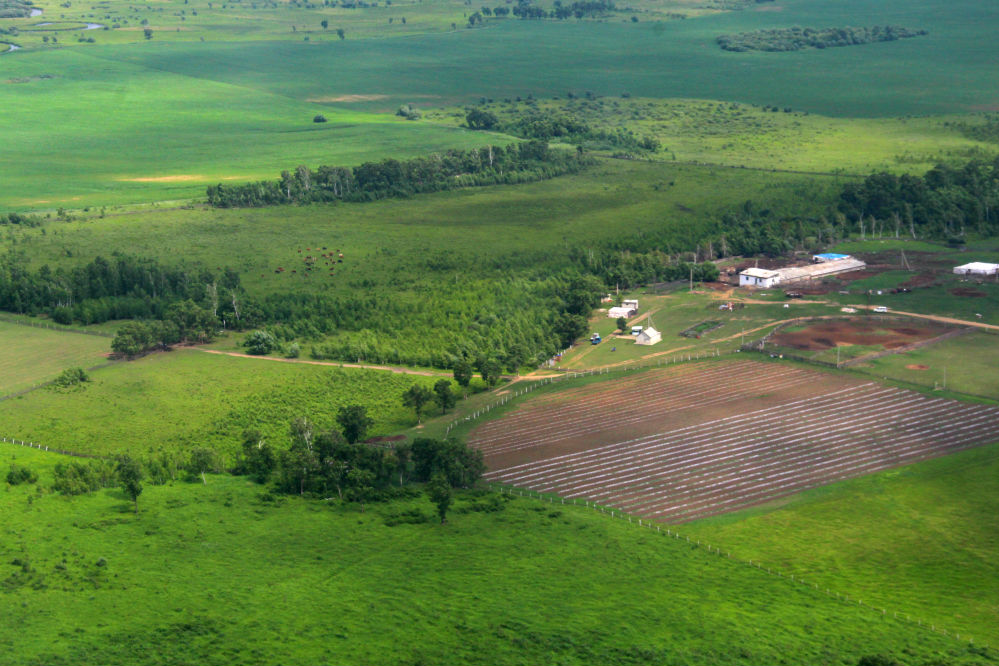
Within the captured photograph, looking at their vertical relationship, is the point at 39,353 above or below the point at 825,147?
below

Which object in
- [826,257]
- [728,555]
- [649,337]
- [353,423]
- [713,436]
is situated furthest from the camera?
[826,257]

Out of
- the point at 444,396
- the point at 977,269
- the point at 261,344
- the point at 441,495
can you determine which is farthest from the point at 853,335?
the point at 261,344

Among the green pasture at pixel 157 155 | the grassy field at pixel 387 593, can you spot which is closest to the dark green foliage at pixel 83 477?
the grassy field at pixel 387 593

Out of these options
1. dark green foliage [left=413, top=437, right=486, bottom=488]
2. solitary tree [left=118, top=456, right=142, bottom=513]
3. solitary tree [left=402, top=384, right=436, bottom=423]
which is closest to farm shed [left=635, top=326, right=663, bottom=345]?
solitary tree [left=402, top=384, right=436, bottom=423]

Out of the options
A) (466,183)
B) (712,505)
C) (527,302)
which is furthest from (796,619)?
(466,183)

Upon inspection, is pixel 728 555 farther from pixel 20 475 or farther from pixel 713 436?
pixel 20 475

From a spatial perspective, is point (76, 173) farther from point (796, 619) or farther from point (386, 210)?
point (796, 619)
